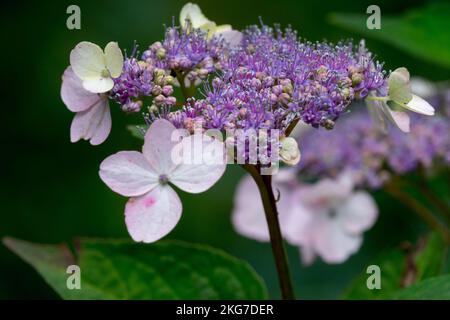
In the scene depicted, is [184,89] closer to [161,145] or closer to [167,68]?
[167,68]

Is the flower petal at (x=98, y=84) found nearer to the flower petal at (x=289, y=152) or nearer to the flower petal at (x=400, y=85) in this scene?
the flower petal at (x=289, y=152)

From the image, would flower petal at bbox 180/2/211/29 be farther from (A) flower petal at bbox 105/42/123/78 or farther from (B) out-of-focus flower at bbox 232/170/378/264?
(B) out-of-focus flower at bbox 232/170/378/264

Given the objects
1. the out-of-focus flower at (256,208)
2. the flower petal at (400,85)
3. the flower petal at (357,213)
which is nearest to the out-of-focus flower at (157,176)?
the flower petal at (400,85)

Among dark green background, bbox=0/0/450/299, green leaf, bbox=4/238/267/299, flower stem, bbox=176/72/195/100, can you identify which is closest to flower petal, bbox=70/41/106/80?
flower stem, bbox=176/72/195/100

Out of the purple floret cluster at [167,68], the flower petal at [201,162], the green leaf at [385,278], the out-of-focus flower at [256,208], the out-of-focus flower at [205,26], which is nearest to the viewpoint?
the flower petal at [201,162]

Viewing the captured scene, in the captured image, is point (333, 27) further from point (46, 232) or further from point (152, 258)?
point (152, 258)

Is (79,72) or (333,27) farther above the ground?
(333,27)
